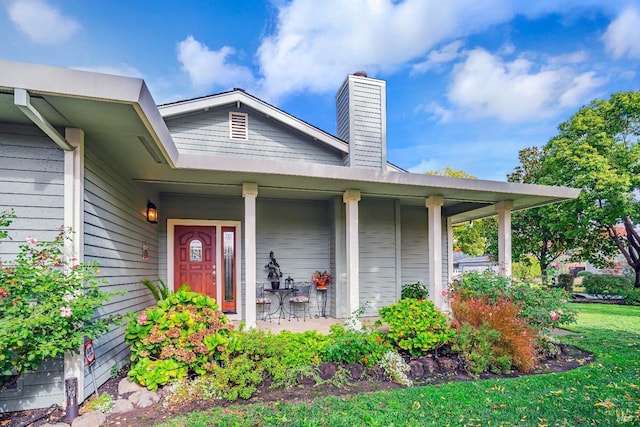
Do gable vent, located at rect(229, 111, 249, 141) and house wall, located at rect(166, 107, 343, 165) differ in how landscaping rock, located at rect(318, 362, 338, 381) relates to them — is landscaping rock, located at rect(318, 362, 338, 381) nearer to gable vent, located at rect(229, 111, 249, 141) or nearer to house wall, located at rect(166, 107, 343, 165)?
house wall, located at rect(166, 107, 343, 165)

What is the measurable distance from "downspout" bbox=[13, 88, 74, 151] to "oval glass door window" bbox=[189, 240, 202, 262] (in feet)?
12.0

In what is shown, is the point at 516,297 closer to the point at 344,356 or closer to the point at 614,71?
the point at 344,356

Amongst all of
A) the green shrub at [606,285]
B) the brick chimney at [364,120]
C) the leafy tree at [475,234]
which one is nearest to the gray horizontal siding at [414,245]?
the brick chimney at [364,120]

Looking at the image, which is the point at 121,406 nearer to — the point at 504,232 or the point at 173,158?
the point at 173,158

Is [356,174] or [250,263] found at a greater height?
[356,174]

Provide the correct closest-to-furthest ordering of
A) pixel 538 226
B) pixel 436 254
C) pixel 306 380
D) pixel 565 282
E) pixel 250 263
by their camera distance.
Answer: pixel 306 380 → pixel 250 263 → pixel 436 254 → pixel 538 226 → pixel 565 282

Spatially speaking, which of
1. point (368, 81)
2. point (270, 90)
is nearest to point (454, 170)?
point (270, 90)

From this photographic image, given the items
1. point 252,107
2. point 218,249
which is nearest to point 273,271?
point 218,249

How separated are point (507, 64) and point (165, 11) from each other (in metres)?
9.30

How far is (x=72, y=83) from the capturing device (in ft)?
8.00

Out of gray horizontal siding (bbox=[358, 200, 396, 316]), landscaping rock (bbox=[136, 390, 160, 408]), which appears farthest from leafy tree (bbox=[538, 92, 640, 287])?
landscaping rock (bbox=[136, 390, 160, 408])

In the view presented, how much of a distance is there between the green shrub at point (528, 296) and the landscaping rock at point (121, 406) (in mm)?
4064

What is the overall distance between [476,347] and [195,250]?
481 centimetres

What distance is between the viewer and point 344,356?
12.6ft
